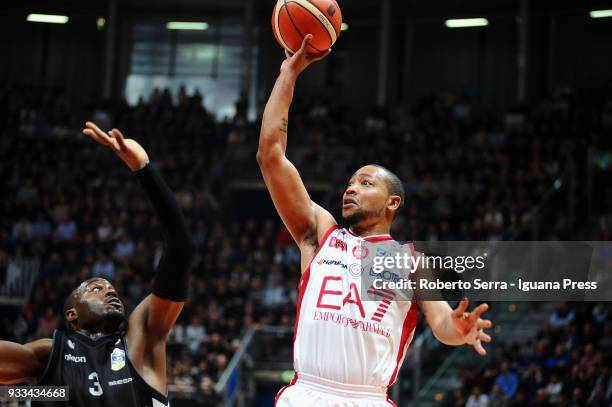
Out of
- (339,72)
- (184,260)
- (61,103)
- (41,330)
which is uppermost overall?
(339,72)

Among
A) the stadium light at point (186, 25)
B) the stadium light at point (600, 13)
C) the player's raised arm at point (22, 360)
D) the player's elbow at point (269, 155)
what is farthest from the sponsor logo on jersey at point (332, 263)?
the stadium light at point (186, 25)

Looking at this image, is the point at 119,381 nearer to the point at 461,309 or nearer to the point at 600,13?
the point at 461,309

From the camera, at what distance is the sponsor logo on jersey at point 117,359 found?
4852mm

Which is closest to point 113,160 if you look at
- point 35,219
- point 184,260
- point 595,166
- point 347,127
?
point 35,219

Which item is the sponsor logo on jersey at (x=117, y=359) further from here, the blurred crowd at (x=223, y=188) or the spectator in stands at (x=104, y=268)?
the spectator in stands at (x=104, y=268)

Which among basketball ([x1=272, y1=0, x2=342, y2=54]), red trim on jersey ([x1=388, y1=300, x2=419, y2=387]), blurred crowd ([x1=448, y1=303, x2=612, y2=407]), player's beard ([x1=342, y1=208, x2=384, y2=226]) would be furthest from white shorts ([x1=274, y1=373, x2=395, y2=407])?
blurred crowd ([x1=448, y1=303, x2=612, y2=407])

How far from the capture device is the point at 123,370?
4852 mm

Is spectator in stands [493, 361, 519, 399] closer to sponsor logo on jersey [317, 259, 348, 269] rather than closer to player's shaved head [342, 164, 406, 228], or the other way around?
player's shaved head [342, 164, 406, 228]

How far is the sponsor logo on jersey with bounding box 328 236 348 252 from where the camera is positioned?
5320 mm

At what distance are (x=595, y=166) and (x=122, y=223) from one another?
426 inches

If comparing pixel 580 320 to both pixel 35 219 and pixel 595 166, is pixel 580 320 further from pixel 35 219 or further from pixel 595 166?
pixel 35 219

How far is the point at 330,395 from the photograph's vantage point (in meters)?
5.00

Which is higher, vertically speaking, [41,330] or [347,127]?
[347,127]

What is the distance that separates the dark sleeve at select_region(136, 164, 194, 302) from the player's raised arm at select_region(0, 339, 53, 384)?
658mm
